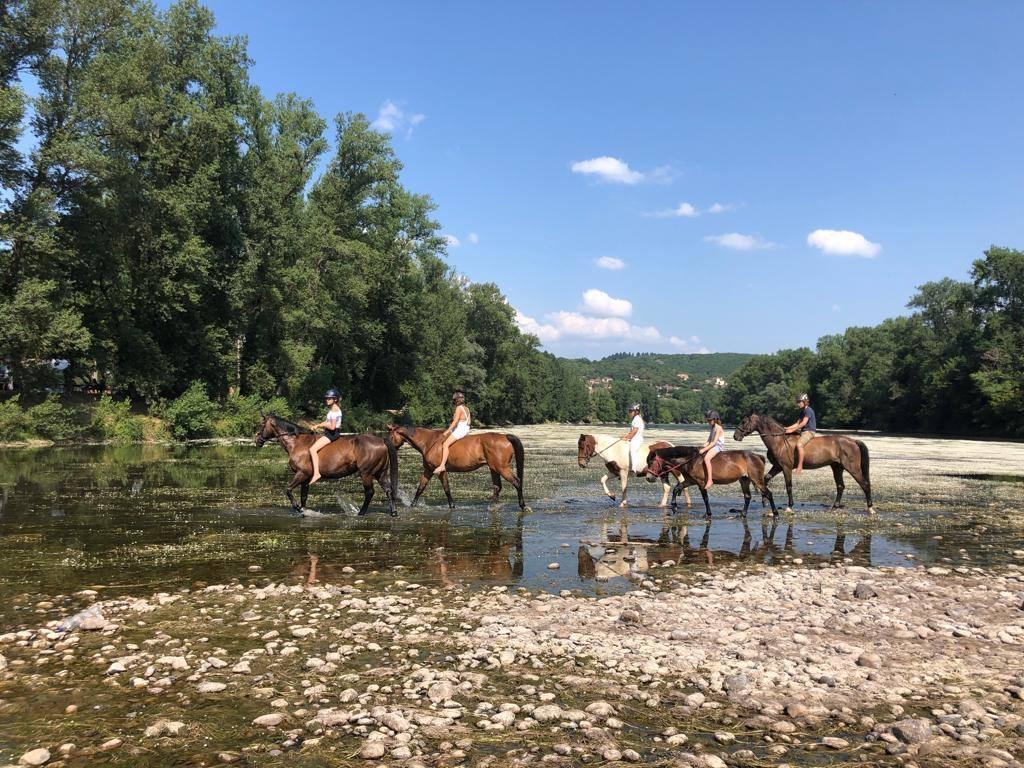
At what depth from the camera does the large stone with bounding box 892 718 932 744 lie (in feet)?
16.1

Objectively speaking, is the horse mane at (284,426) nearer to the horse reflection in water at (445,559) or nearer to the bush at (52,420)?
the horse reflection in water at (445,559)

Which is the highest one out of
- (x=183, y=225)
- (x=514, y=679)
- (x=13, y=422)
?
(x=183, y=225)

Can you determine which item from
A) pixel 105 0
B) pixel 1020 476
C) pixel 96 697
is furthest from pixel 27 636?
pixel 105 0

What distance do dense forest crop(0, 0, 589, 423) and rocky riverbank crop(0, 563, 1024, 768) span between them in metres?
32.7

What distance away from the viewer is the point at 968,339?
A: 82125 mm

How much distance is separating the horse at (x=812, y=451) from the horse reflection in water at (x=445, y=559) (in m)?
8.13

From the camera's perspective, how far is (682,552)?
1216 cm

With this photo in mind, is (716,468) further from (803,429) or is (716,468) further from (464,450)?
(464,450)

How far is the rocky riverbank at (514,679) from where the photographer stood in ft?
15.6

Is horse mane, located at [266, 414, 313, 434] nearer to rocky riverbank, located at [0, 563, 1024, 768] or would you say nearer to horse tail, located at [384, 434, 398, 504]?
horse tail, located at [384, 434, 398, 504]

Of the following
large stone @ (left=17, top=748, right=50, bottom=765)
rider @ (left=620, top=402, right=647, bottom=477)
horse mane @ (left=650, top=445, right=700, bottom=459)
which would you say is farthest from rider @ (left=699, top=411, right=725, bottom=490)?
large stone @ (left=17, top=748, right=50, bottom=765)

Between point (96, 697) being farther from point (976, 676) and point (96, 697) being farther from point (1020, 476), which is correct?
point (1020, 476)

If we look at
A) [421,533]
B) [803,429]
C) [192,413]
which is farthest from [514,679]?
[192,413]

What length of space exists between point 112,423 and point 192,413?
465 cm
